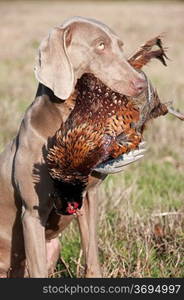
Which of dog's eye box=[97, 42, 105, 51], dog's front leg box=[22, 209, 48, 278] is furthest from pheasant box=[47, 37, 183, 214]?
dog's eye box=[97, 42, 105, 51]

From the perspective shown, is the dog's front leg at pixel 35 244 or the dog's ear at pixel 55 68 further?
the dog's front leg at pixel 35 244

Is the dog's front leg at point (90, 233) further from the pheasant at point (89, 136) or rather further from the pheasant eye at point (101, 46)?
the pheasant eye at point (101, 46)

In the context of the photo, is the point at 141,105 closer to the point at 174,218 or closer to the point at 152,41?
the point at 152,41

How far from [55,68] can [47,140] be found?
41 cm

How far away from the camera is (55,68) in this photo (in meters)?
3.91

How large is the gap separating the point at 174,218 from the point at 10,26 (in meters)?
15.6

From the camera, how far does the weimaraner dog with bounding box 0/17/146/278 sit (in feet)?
13.0

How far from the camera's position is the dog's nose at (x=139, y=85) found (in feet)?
13.3

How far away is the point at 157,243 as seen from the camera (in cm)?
485

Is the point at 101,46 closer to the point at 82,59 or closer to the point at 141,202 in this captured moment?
the point at 82,59

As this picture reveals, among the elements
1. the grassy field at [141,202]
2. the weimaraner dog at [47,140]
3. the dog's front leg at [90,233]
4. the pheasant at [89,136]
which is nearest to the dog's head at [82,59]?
the weimaraner dog at [47,140]

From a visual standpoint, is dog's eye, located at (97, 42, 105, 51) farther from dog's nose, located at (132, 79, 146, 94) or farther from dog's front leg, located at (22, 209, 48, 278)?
dog's front leg, located at (22, 209, 48, 278)

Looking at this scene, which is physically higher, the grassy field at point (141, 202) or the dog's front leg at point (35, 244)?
the dog's front leg at point (35, 244)

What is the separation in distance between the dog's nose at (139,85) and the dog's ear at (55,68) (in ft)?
1.31
